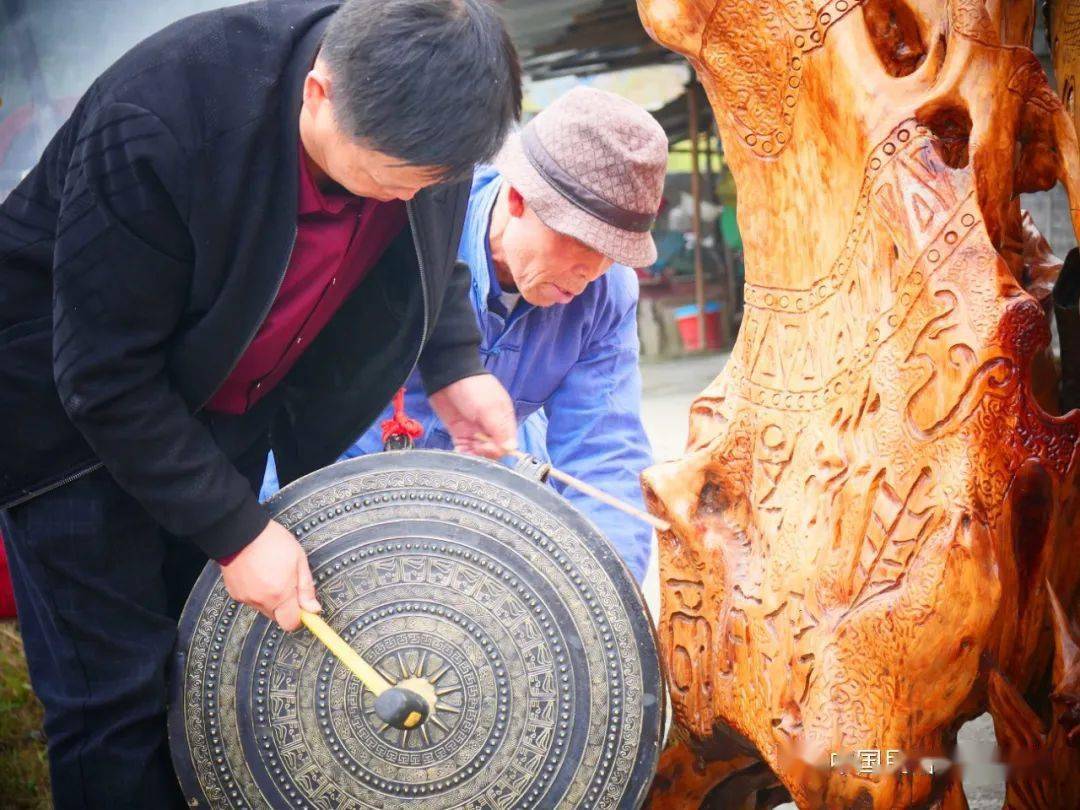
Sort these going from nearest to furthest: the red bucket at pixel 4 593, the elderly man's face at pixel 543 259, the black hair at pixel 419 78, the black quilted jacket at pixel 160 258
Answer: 1. the black hair at pixel 419 78
2. the black quilted jacket at pixel 160 258
3. the elderly man's face at pixel 543 259
4. the red bucket at pixel 4 593

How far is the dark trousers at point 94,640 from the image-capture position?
1819 millimetres

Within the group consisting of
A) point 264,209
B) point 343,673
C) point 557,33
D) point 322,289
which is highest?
point 264,209

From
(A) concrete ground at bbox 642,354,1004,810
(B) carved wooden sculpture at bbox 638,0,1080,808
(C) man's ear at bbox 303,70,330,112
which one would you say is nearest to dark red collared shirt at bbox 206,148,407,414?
(C) man's ear at bbox 303,70,330,112

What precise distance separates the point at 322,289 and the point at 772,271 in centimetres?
79

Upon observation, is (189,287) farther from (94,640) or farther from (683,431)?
(683,431)

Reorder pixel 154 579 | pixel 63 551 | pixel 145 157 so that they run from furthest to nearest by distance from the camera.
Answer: pixel 154 579
pixel 63 551
pixel 145 157

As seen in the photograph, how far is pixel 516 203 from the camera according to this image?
2389 millimetres

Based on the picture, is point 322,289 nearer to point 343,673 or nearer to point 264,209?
A: point 264,209

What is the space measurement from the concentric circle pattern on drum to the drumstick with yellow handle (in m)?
0.05

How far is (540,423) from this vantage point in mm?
2988

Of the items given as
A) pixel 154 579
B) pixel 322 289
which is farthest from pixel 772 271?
pixel 154 579

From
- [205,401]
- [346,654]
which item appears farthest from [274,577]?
[205,401]

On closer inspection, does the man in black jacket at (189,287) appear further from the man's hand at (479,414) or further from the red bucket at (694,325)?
the red bucket at (694,325)

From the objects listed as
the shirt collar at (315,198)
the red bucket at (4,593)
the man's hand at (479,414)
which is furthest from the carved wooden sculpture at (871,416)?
the red bucket at (4,593)
